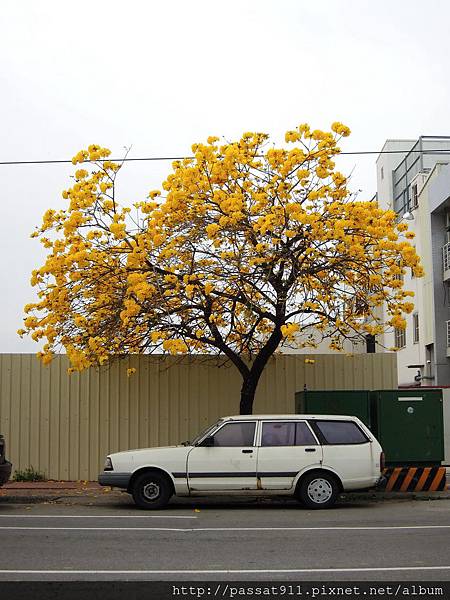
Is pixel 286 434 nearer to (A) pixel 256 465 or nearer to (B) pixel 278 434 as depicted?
(B) pixel 278 434

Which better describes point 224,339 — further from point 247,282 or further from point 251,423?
point 251,423

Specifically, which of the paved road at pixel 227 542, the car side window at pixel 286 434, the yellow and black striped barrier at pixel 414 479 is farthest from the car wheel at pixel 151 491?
the yellow and black striped barrier at pixel 414 479

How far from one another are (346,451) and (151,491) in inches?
133

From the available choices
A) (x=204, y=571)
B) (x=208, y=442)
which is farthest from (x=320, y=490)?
(x=204, y=571)

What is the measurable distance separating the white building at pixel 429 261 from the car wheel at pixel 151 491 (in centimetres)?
1834

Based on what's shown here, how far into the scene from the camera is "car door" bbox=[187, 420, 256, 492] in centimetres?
1387

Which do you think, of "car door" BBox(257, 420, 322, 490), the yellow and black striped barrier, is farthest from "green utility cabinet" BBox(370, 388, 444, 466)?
"car door" BBox(257, 420, 322, 490)

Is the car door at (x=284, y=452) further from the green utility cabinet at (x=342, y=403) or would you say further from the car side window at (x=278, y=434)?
the green utility cabinet at (x=342, y=403)

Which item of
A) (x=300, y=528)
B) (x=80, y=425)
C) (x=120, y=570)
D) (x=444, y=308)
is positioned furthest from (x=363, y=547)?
(x=444, y=308)

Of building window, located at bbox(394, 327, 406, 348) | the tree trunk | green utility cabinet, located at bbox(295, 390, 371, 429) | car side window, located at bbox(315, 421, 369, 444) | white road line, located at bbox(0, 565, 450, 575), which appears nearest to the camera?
white road line, located at bbox(0, 565, 450, 575)

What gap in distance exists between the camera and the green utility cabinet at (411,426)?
1642 cm

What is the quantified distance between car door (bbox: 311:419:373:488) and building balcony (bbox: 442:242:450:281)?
1912 cm

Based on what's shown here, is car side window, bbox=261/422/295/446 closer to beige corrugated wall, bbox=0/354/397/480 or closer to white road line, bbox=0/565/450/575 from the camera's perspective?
beige corrugated wall, bbox=0/354/397/480

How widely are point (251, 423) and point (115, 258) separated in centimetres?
467
